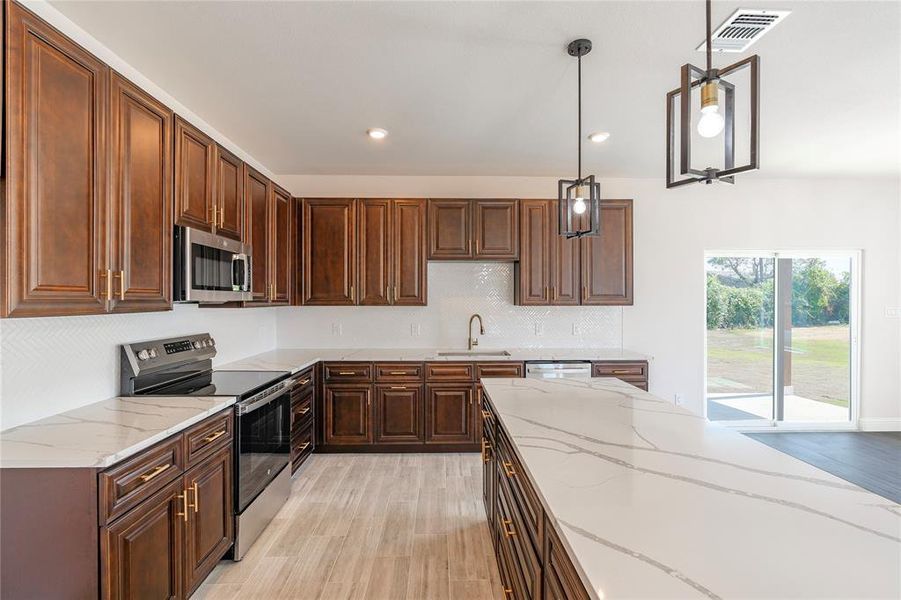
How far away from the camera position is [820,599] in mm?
758

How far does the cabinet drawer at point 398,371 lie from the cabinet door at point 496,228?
4.06 feet

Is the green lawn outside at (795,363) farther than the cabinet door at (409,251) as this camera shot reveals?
Yes

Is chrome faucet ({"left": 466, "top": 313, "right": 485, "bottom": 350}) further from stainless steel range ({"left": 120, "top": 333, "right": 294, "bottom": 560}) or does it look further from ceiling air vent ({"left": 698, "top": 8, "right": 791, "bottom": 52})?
ceiling air vent ({"left": 698, "top": 8, "right": 791, "bottom": 52})

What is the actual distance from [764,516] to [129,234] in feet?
8.28

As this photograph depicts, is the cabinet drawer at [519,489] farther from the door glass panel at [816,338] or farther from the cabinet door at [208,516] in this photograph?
the door glass panel at [816,338]

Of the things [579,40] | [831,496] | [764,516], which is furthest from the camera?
[579,40]

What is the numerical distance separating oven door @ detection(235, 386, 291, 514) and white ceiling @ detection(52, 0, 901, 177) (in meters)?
1.91

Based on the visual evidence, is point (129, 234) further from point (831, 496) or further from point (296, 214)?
point (831, 496)

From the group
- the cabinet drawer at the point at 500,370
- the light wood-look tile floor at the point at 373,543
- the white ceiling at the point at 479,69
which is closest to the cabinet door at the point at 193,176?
the white ceiling at the point at 479,69

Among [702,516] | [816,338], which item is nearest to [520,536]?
[702,516]

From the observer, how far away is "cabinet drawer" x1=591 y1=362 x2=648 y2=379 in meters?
4.09

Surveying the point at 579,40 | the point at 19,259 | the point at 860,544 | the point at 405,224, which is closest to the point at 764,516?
the point at 860,544

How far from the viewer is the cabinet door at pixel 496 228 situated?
429cm

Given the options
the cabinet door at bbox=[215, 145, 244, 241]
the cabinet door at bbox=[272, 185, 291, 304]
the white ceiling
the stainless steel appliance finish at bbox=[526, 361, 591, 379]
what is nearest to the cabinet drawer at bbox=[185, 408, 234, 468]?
the cabinet door at bbox=[215, 145, 244, 241]
